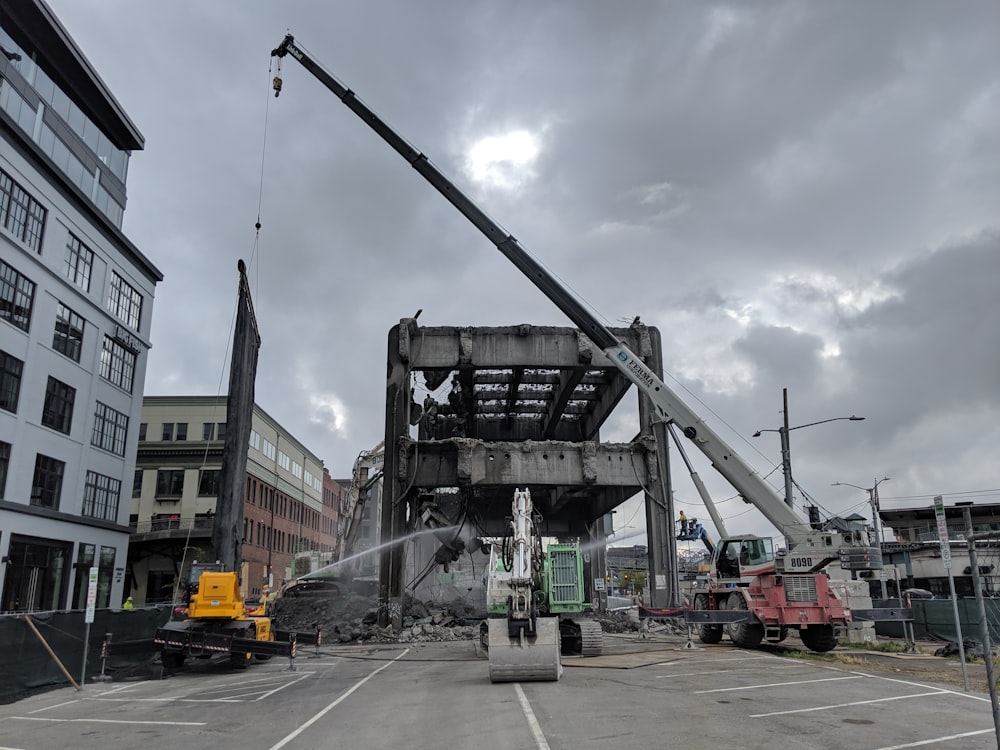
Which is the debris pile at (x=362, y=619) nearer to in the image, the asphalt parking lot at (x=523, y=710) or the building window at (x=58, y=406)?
the asphalt parking lot at (x=523, y=710)

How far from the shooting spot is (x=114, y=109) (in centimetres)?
4000

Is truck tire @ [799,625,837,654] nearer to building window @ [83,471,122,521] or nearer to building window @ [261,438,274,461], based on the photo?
building window @ [83,471,122,521]

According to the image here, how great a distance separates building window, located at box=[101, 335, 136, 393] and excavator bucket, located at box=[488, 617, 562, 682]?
32184mm

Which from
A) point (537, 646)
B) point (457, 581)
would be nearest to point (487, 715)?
point (537, 646)

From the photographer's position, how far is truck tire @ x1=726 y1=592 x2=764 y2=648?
73.6ft

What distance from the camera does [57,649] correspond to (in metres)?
17.7

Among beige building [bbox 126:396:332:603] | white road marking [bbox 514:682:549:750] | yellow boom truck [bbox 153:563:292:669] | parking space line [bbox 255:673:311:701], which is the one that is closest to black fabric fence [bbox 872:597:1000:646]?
white road marking [bbox 514:682:549:750]

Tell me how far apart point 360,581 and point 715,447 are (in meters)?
28.9

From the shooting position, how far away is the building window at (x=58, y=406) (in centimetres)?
3406

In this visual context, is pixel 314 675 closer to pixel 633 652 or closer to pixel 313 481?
pixel 633 652

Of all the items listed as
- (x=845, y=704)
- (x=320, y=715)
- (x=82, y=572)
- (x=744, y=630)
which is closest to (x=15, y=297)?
(x=82, y=572)

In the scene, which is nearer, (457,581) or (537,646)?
(537,646)

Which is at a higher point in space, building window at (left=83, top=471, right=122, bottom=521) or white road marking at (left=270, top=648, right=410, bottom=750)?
building window at (left=83, top=471, right=122, bottom=521)

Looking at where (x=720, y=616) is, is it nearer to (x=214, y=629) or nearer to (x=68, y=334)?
(x=214, y=629)
